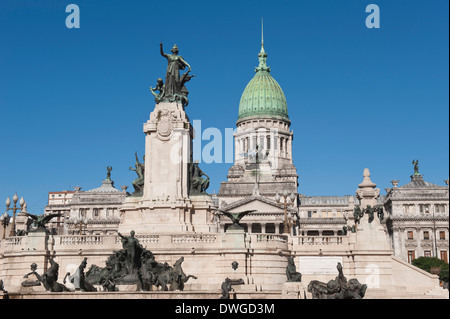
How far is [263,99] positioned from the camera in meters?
120

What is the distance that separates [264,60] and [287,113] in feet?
43.1

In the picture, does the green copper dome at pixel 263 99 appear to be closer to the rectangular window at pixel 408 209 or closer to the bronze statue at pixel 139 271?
the rectangular window at pixel 408 209

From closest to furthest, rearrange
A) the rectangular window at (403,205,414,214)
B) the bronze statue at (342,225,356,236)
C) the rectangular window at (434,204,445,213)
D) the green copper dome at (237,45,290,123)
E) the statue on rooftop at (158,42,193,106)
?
the bronze statue at (342,225,356,236) → the statue on rooftop at (158,42,193,106) → the rectangular window at (434,204,445,213) → the rectangular window at (403,205,414,214) → the green copper dome at (237,45,290,123)

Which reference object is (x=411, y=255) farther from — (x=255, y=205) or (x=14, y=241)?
(x=14, y=241)

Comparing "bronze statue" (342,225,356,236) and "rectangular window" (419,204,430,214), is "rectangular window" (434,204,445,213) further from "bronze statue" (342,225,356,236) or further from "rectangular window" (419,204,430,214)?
"bronze statue" (342,225,356,236)

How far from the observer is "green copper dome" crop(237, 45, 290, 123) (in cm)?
11981

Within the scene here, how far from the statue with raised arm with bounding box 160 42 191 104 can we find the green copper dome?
256 ft

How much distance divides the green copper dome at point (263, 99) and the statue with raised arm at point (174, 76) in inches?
3074

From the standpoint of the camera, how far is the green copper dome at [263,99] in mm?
119806

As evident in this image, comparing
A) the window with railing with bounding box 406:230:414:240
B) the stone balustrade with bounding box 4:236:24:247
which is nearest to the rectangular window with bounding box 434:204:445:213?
the window with railing with bounding box 406:230:414:240

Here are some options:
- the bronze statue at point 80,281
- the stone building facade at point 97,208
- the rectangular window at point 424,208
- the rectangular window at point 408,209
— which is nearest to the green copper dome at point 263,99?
the stone building facade at point 97,208

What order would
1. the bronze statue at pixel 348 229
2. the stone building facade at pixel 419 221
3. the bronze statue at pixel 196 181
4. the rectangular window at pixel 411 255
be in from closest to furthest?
the bronze statue at pixel 348 229, the bronze statue at pixel 196 181, the stone building facade at pixel 419 221, the rectangular window at pixel 411 255
